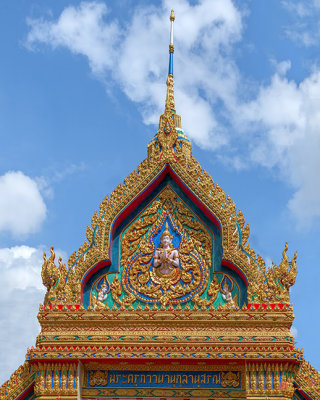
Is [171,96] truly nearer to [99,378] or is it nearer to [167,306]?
[167,306]

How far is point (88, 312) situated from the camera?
623 inches

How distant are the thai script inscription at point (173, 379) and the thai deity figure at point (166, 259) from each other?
236 centimetres

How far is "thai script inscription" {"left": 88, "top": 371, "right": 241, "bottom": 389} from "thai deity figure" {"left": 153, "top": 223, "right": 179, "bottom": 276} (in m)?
2.36

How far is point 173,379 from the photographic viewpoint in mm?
15750

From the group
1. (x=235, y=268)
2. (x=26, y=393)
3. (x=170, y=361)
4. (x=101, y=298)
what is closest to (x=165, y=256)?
(x=235, y=268)

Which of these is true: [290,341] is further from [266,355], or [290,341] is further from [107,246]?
[107,246]

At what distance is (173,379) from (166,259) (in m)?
2.74

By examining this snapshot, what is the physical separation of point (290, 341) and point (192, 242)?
3335 millimetres

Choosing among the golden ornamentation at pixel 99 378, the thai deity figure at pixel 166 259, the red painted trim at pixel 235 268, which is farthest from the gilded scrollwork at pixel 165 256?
the golden ornamentation at pixel 99 378

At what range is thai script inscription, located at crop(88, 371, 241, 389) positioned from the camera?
15.7 meters

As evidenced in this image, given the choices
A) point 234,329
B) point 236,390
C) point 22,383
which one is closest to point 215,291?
point 234,329

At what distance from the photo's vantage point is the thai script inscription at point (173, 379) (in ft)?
51.4

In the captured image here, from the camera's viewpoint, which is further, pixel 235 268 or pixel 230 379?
pixel 235 268

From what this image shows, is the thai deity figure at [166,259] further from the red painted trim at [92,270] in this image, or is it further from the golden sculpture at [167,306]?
the red painted trim at [92,270]
